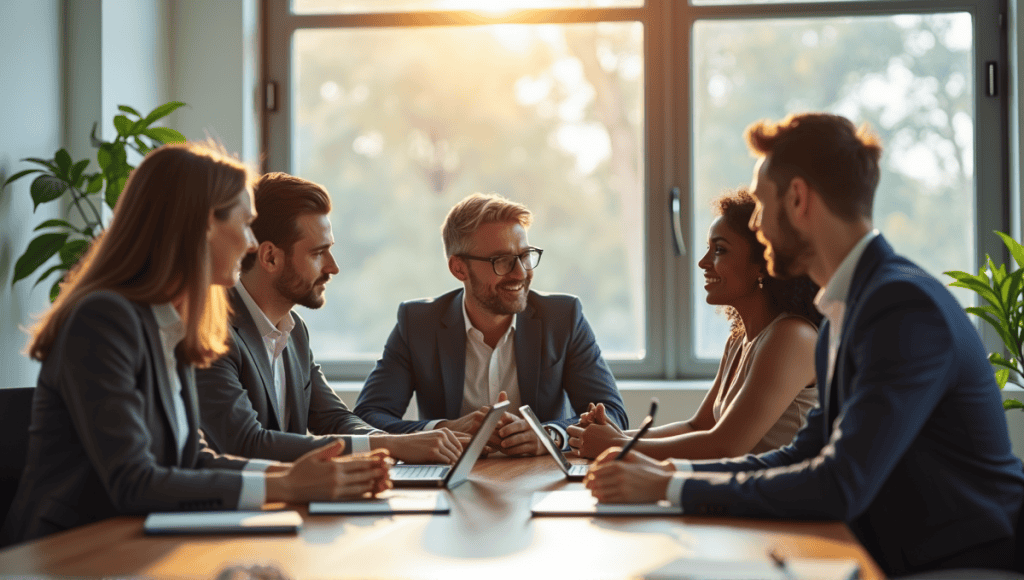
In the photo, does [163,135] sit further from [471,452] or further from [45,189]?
[471,452]

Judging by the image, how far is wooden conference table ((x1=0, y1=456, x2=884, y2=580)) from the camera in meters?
1.27

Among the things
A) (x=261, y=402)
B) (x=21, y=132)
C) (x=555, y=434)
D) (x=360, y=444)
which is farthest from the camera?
(x=21, y=132)

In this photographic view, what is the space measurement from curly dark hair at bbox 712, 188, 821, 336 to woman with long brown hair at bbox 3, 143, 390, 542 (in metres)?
1.24

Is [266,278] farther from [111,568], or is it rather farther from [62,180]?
[111,568]

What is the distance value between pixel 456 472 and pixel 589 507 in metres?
0.37

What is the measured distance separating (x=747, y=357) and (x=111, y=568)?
1.74m

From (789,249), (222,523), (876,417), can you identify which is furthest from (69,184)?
(876,417)

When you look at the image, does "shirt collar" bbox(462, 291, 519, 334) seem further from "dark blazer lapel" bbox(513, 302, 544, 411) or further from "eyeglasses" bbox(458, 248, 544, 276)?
"eyeglasses" bbox(458, 248, 544, 276)

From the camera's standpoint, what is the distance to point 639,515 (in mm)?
1606

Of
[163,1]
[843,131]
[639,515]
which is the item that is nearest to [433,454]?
[639,515]

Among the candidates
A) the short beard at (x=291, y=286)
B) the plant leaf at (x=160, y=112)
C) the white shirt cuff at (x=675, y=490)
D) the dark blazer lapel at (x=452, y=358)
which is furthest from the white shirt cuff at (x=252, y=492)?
the plant leaf at (x=160, y=112)

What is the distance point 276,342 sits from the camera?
2699 mm

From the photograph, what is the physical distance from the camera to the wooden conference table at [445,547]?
4.16 feet

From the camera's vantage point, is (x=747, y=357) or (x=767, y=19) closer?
(x=747, y=357)
